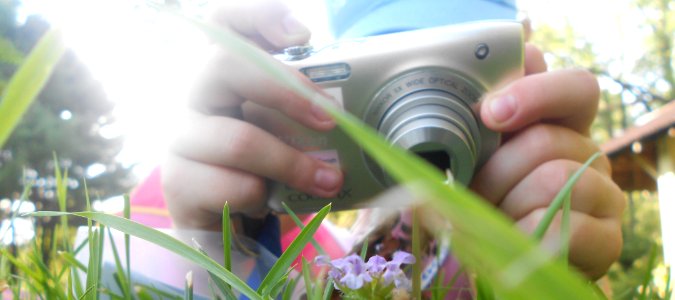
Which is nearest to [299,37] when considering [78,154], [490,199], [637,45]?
[490,199]

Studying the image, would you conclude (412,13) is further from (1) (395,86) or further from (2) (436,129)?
(2) (436,129)

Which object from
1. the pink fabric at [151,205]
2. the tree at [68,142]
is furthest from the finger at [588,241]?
the tree at [68,142]

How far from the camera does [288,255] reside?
0.28 meters

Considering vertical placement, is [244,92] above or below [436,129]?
above

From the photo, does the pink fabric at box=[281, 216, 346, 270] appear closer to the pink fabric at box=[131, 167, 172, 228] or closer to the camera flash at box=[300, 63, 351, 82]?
the pink fabric at box=[131, 167, 172, 228]

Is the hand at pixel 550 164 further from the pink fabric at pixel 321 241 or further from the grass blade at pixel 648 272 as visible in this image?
the pink fabric at pixel 321 241

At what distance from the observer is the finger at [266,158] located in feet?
1.98

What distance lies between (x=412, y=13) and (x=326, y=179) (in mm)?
359

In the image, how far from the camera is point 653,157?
3459 mm

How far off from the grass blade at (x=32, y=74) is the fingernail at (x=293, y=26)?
0.58 metres

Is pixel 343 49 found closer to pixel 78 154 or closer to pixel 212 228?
pixel 212 228

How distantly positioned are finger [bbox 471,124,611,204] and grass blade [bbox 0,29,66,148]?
0.53 metres

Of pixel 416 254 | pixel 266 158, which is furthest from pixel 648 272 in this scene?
pixel 266 158

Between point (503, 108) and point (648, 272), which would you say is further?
point (503, 108)
